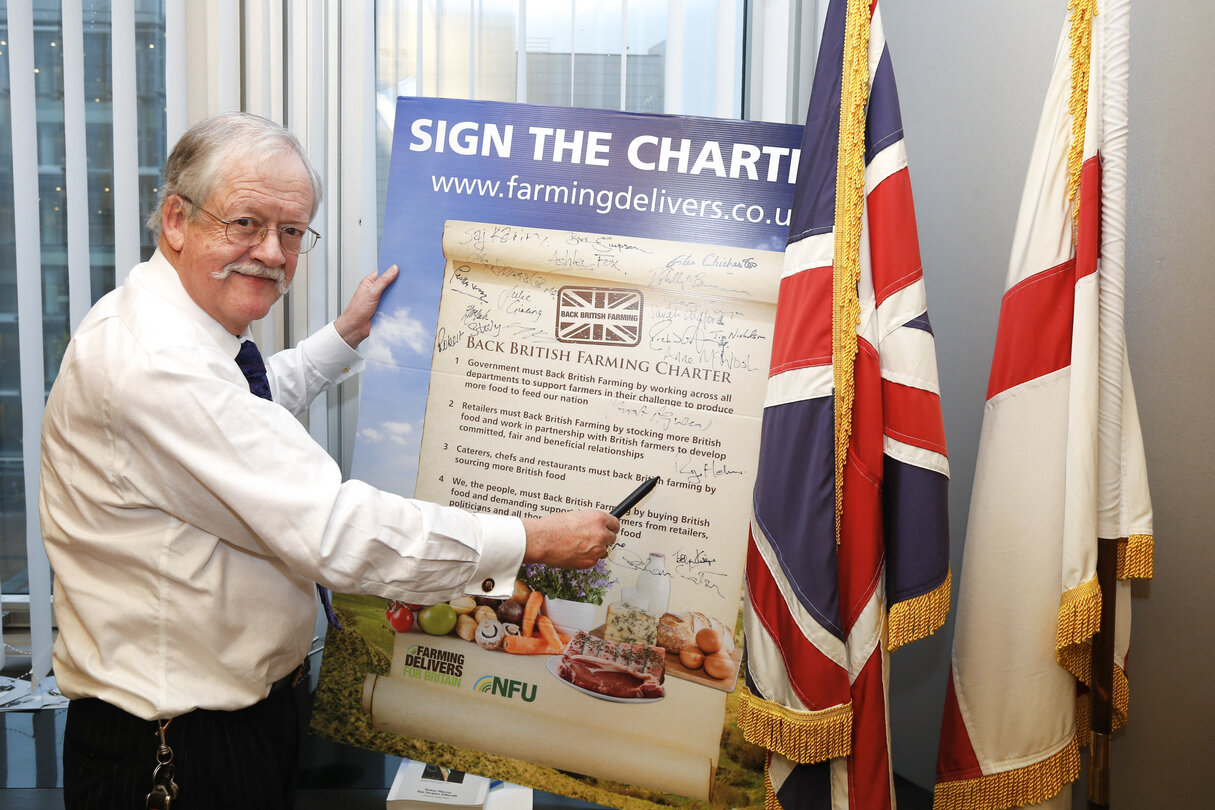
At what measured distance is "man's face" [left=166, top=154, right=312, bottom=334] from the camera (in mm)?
1133

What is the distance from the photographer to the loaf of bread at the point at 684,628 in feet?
4.35

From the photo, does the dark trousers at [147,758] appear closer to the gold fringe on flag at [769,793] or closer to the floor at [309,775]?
the floor at [309,775]

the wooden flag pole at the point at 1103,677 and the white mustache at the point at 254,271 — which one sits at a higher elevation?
the white mustache at the point at 254,271

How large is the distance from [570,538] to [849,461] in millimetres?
463

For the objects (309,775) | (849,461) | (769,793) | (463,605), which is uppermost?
(849,461)

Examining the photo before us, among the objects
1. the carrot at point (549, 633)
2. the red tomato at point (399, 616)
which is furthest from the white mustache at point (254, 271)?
the carrot at point (549, 633)

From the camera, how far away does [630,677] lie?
4.38ft

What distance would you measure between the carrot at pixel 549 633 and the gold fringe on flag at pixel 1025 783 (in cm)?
73

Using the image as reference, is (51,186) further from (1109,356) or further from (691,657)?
(1109,356)

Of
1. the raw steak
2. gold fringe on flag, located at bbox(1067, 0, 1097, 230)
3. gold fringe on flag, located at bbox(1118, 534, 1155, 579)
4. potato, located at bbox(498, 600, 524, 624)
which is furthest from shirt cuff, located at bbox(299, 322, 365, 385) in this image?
gold fringe on flag, located at bbox(1118, 534, 1155, 579)

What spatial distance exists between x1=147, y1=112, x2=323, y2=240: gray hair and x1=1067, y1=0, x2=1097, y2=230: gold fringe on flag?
120cm

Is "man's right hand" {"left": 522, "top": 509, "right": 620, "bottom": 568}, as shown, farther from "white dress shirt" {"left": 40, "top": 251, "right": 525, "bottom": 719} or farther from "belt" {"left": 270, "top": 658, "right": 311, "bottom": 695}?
"belt" {"left": 270, "top": 658, "right": 311, "bottom": 695}

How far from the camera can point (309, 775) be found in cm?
175

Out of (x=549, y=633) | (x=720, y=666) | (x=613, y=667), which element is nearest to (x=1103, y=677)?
(x=720, y=666)
